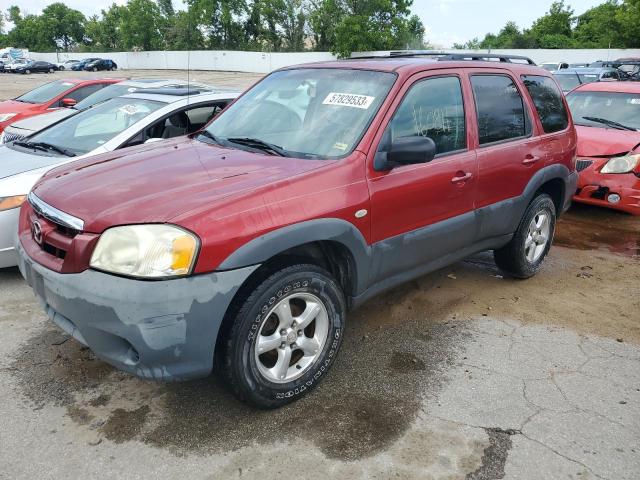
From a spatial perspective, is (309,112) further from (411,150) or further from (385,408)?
(385,408)

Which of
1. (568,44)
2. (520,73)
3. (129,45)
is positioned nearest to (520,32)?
(568,44)

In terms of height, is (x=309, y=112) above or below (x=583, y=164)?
above

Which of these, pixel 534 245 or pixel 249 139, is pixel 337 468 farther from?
pixel 534 245

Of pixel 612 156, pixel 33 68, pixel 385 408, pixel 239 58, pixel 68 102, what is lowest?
pixel 33 68

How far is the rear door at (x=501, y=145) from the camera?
154 inches

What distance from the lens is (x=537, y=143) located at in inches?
173

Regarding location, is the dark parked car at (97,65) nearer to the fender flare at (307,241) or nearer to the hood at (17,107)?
the hood at (17,107)

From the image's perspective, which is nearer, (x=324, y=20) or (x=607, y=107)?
(x=607, y=107)

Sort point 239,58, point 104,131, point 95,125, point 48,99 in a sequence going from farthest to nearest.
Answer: point 239,58 → point 48,99 → point 95,125 → point 104,131

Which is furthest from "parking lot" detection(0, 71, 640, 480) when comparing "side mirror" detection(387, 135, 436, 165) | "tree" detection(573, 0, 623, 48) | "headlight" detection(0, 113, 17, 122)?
"tree" detection(573, 0, 623, 48)

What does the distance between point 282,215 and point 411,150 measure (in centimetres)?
85

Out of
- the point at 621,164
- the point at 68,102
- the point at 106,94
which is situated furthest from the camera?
the point at 68,102

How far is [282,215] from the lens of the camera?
2.73 m

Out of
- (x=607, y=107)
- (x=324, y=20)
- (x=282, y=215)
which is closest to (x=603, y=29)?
(x=324, y=20)
